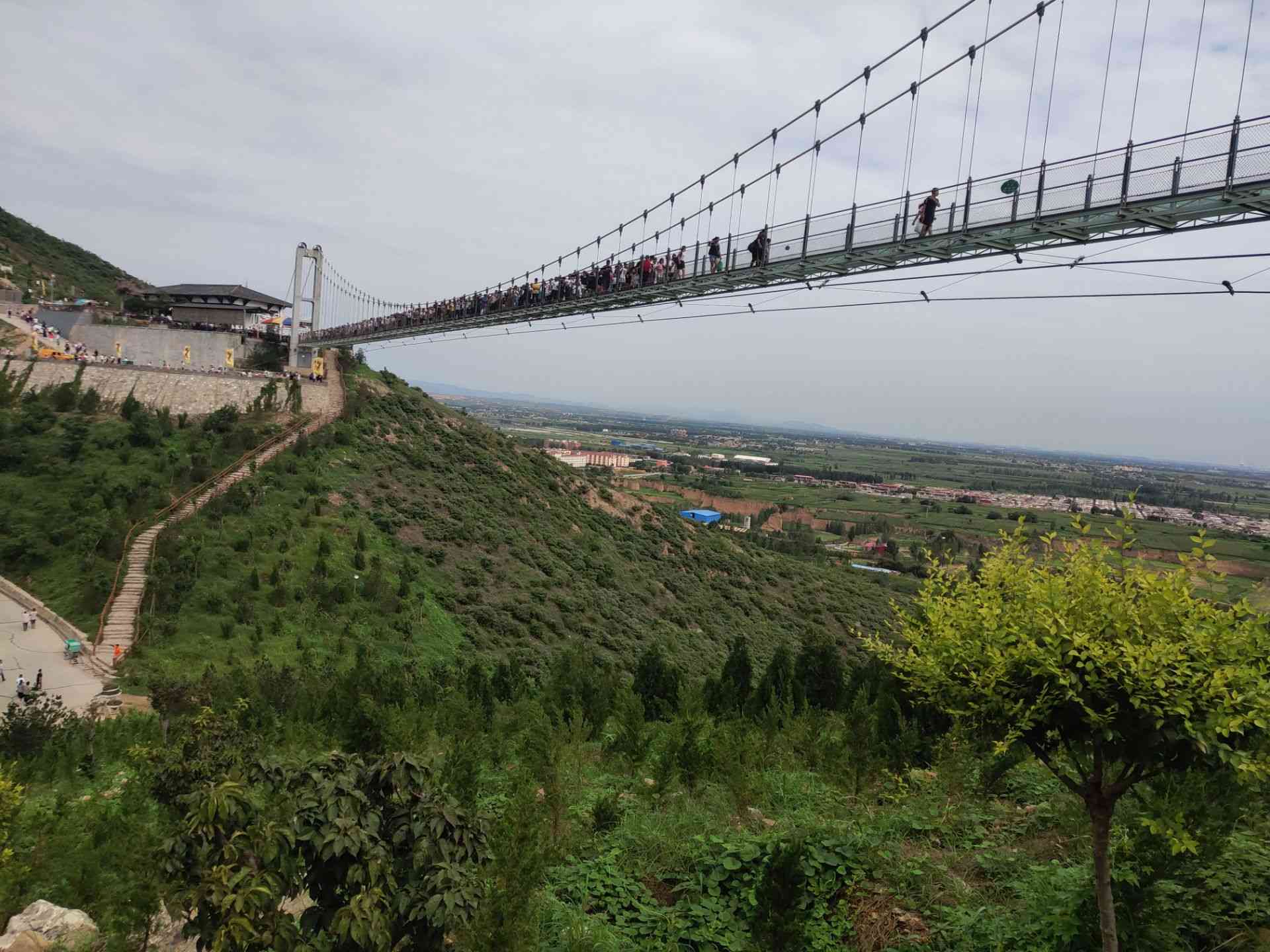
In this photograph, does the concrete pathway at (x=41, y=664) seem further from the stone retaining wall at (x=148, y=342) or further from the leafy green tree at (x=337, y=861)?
the stone retaining wall at (x=148, y=342)

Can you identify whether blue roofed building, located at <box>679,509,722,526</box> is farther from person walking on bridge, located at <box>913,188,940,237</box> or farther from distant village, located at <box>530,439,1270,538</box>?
person walking on bridge, located at <box>913,188,940,237</box>

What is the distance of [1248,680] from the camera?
359 centimetres

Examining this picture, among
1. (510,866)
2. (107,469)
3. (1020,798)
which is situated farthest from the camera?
(107,469)

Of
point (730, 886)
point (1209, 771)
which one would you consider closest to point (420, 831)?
point (730, 886)

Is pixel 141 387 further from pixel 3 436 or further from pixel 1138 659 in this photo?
pixel 1138 659

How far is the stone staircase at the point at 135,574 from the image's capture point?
53.9ft

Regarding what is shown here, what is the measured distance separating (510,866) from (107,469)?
24740 mm

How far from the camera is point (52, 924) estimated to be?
18.9 feet

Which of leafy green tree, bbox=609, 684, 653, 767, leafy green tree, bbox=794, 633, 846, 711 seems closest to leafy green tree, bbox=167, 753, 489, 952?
leafy green tree, bbox=609, 684, 653, 767

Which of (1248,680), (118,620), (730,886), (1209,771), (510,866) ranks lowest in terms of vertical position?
(118,620)

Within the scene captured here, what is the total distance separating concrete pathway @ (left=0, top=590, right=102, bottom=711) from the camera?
1424cm

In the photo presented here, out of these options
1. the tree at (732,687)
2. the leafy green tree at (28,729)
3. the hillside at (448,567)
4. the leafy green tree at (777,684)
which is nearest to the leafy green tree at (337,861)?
the leafy green tree at (28,729)

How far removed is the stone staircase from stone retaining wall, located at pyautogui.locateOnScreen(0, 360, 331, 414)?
3822 mm

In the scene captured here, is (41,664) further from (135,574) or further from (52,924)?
(52,924)
